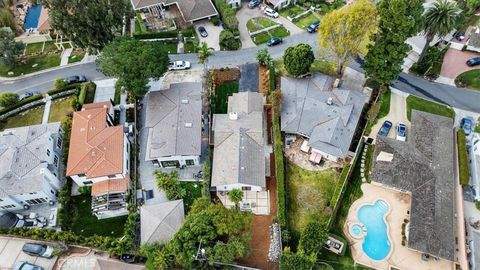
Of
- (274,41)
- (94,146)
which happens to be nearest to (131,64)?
Result: (94,146)

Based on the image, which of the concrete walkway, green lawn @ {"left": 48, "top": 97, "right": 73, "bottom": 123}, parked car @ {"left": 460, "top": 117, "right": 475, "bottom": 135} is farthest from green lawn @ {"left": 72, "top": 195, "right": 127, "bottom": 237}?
parked car @ {"left": 460, "top": 117, "right": 475, "bottom": 135}

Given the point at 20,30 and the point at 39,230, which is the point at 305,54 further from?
the point at 20,30

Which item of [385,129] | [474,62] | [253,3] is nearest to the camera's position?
[385,129]

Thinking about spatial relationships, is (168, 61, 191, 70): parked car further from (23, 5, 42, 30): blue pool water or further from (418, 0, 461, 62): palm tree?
(418, 0, 461, 62): palm tree

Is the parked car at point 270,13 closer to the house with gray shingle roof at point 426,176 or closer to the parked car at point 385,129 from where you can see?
the parked car at point 385,129

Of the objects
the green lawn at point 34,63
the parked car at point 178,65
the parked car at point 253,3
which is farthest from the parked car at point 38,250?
the parked car at point 253,3

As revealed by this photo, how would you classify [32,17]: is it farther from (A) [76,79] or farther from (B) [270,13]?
(B) [270,13]
